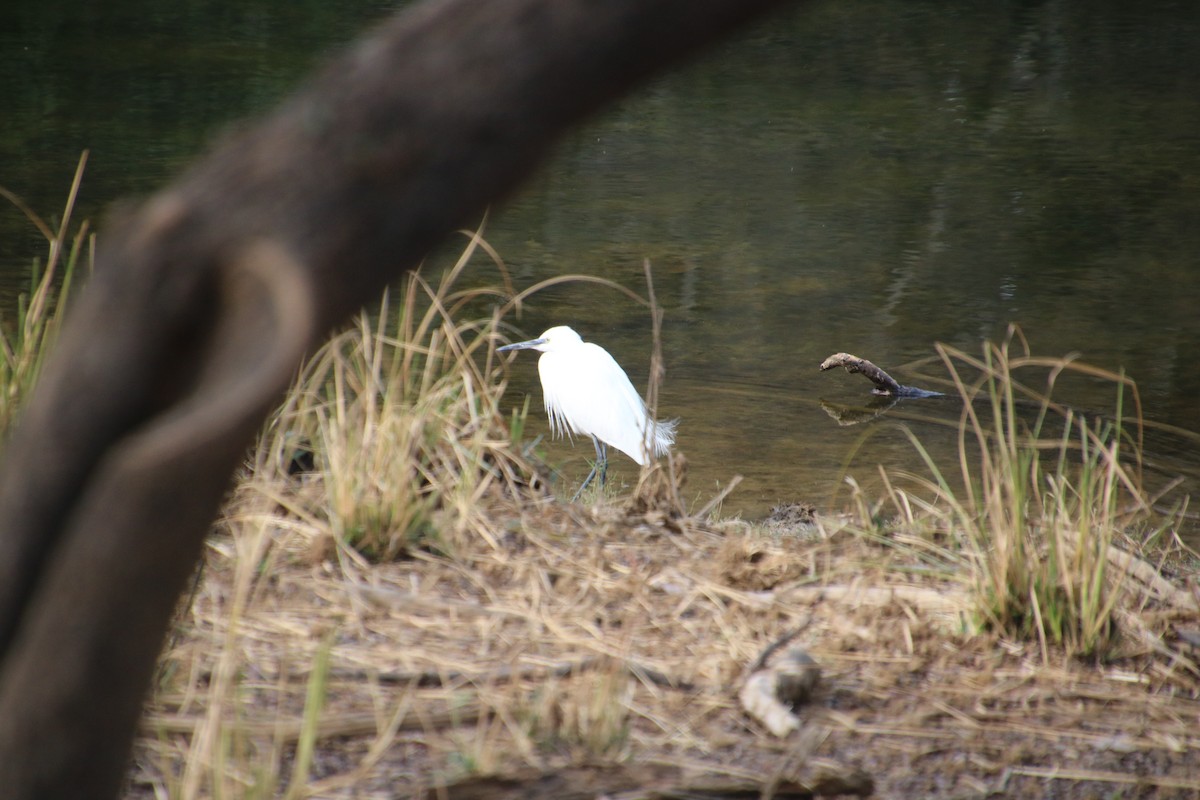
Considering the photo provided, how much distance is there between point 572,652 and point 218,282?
4.13 feet

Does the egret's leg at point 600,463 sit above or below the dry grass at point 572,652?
below

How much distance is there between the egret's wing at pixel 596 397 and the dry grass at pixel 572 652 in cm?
161

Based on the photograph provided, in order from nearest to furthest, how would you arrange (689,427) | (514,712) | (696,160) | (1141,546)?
(514,712) → (1141,546) → (689,427) → (696,160)

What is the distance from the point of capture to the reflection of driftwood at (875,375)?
542 cm

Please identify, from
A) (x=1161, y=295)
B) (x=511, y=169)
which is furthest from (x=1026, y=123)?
(x=511, y=169)

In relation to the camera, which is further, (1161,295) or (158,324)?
(1161,295)

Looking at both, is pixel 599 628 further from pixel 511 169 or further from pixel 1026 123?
pixel 1026 123

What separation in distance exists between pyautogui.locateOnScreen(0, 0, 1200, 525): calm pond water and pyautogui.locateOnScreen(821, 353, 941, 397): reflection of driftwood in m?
0.10

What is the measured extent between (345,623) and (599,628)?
18.2 inches

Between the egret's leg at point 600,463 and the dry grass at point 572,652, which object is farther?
the egret's leg at point 600,463

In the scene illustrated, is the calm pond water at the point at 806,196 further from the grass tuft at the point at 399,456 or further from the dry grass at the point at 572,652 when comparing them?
the grass tuft at the point at 399,456

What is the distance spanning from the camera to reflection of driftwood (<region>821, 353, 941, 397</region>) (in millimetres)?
5418

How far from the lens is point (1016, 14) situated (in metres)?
16.4

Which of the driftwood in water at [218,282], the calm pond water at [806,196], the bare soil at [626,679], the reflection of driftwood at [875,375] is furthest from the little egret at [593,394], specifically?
the driftwood in water at [218,282]
